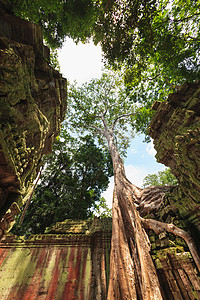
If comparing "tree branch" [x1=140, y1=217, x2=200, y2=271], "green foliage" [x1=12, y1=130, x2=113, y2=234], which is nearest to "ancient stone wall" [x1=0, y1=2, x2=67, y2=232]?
"tree branch" [x1=140, y1=217, x2=200, y2=271]

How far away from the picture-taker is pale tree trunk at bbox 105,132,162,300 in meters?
2.05

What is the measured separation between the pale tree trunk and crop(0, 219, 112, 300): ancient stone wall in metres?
0.79

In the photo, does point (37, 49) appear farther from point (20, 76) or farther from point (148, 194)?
point (148, 194)

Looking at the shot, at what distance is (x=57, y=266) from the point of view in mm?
3059

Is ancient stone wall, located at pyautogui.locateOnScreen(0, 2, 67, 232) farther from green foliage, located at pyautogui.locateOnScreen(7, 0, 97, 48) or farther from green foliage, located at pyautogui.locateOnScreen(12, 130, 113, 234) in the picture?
green foliage, located at pyautogui.locateOnScreen(12, 130, 113, 234)

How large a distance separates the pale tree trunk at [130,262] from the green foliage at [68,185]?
4795 millimetres

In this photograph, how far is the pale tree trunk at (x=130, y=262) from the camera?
2047 mm

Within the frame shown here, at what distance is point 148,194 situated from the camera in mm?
4770

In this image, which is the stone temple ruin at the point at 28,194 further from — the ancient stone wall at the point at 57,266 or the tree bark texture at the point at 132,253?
the tree bark texture at the point at 132,253

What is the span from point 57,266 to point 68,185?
233 inches

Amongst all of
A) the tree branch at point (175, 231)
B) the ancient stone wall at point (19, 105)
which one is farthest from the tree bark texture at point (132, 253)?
the ancient stone wall at point (19, 105)

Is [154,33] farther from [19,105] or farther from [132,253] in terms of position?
[132,253]

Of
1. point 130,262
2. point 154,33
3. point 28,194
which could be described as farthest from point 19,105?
point 154,33

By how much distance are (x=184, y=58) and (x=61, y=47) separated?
207 inches
